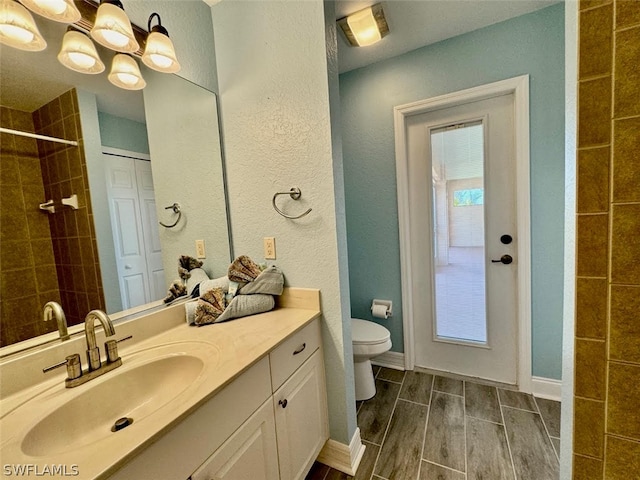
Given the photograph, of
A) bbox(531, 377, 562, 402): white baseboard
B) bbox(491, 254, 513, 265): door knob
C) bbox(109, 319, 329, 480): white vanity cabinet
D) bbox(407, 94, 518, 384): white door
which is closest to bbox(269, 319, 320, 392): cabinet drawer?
bbox(109, 319, 329, 480): white vanity cabinet

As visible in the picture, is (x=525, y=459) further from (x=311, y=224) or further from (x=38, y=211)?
(x=38, y=211)

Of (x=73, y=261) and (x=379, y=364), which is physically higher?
(x=73, y=261)

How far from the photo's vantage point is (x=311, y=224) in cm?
128

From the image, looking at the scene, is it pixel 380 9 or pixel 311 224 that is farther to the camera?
pixel 380 9

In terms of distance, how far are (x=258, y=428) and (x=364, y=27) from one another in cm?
213

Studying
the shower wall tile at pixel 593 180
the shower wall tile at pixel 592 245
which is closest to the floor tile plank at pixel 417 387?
the shower wall tile at pixel 592 245

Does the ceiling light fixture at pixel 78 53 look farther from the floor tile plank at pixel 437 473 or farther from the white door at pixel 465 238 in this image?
the floor tile plank at pixel 437 473

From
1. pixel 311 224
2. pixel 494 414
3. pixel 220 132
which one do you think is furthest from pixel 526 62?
pixel 494 414

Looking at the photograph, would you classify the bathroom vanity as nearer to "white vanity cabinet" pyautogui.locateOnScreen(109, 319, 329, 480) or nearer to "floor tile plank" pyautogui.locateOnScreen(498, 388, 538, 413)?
"white vanity cabinet" pyautogui.locateOnScreen(109, 319, 329, 480)

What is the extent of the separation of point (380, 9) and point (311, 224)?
1320 millimetres

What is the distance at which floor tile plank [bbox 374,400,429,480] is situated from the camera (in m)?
1.28

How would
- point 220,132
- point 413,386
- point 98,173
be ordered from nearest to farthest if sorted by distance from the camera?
point 98,173
point 220,132
point 413,386

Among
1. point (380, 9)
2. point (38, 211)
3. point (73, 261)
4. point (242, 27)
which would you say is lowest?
point (73, 261)

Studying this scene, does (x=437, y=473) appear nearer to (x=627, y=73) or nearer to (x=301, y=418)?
(x=301, y=418)
